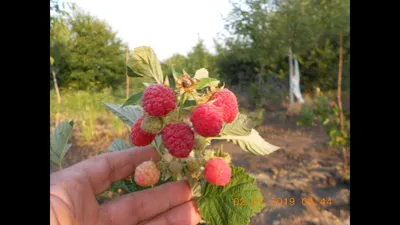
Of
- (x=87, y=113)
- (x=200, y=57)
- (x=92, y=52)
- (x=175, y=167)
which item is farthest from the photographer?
(x=92, y=52)

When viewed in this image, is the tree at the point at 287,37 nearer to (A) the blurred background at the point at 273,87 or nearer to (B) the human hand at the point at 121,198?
(A) the blurred background at the point at 273,87

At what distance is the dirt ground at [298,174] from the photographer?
2.21 metres

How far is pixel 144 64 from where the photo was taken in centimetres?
75

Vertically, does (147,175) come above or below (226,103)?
below

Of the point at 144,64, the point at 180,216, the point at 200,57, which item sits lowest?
the point at 180,216

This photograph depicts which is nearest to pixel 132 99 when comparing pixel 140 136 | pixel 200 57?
pixel 140 136

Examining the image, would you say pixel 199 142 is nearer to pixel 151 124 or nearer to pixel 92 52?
pixel 151 124

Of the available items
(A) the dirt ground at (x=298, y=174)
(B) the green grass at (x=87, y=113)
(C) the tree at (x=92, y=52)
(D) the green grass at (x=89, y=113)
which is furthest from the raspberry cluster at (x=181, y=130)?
(C) the tree at (x=92, y=52)

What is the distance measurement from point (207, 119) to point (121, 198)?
1.37 feet

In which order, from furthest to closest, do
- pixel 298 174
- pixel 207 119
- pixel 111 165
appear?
pixel 298 174
pixel 111 165
pixel 207 119

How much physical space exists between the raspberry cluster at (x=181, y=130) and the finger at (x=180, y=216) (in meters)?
0.18

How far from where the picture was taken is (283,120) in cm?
472
